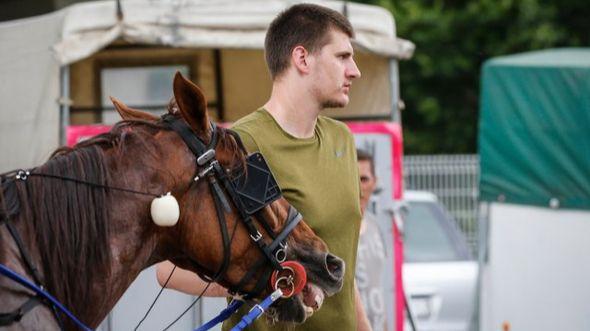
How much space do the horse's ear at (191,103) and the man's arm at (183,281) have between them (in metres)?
0.69

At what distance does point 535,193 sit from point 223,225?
803 centimetres

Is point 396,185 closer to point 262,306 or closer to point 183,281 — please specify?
point 183,281

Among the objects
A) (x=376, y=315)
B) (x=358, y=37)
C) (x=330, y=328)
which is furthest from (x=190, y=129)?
(x=358, y=37)

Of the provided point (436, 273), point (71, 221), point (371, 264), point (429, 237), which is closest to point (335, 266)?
point (71, 221)

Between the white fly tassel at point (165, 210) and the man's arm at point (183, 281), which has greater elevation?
the white fly tassel at point (165, 210)

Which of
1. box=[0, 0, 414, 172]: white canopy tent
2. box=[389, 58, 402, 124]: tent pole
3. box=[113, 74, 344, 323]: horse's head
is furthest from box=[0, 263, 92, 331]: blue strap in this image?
box=[389, 58, 402, 124]: tent pole

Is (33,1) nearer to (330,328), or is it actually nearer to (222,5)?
(222,5)

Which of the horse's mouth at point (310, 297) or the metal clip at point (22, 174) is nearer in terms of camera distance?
the metal clip at point (22, 174)

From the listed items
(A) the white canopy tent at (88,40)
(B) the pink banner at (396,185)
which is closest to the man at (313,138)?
(B) the pink banner at (396,185)

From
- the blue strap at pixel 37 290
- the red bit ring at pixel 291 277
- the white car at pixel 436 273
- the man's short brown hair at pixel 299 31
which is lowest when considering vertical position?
the white car at pixel 436 273

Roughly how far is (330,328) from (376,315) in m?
3.32

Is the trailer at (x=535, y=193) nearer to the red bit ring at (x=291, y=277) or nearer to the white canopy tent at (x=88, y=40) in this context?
the white canopy tent at (x=88, y=40)

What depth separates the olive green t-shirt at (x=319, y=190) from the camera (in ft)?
14.9

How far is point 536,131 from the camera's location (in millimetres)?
11945
